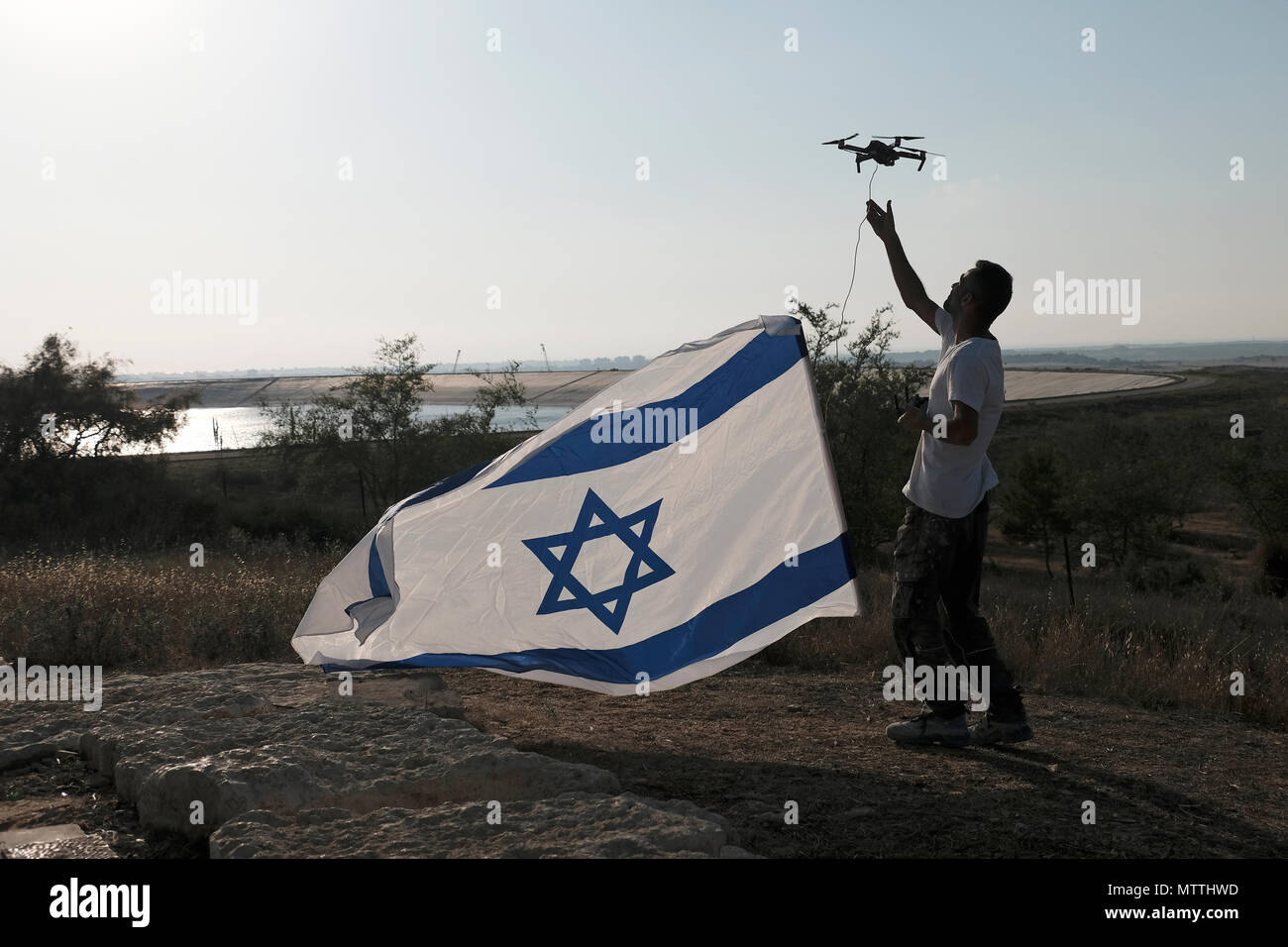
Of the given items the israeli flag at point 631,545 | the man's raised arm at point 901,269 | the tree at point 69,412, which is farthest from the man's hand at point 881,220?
the tree at point 69,412

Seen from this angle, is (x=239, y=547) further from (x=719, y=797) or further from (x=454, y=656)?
(x=719, y=797)

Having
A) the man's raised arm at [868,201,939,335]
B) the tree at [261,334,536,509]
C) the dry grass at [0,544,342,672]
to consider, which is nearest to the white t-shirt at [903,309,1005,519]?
the man's raised arm at [868,201,939,335]

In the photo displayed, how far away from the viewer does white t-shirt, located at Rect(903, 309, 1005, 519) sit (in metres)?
4.89

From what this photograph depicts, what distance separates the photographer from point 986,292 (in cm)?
509

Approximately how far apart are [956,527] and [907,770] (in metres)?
1.18

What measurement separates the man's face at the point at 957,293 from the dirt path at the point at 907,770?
223 cm

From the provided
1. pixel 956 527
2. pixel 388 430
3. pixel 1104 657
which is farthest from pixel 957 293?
pixel 388 430

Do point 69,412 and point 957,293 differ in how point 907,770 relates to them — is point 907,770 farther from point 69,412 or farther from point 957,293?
point 69,412

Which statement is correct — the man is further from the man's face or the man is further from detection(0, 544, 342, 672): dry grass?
detection(0, 544, 342, 672): dry grass

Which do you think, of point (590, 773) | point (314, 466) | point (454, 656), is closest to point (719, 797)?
point (590, 773)

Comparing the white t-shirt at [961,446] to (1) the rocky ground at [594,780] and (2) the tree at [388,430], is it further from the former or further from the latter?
(2) the tree at [388,430]

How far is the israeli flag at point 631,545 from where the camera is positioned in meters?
5.46

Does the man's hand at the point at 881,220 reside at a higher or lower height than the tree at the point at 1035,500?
higher

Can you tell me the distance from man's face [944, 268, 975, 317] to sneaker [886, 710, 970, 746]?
2.05 meters
